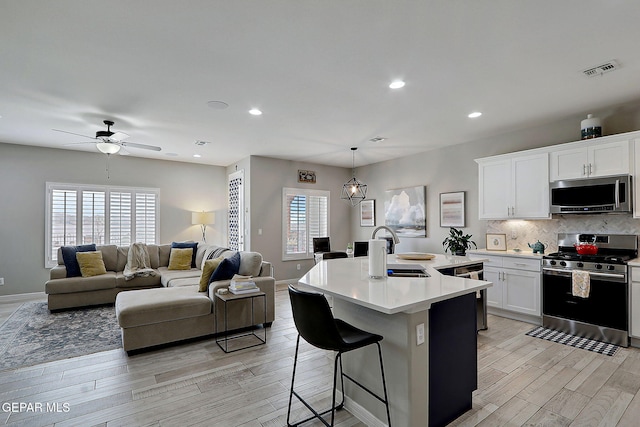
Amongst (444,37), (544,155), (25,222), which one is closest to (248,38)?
(444,37)

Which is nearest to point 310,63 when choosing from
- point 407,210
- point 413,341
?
point 413,341

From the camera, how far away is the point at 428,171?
6.18 metres

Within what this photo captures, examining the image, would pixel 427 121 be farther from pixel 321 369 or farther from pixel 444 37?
pixel 321 369

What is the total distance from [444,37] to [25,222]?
723 cm

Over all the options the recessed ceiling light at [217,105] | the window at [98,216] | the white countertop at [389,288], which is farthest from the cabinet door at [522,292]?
the window at [98,216]

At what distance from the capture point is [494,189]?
484 cm

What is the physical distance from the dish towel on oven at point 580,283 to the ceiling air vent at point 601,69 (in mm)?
2126

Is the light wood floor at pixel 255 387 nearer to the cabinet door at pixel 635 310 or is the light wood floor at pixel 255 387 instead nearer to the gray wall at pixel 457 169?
the cabinet door at pixel 635 310

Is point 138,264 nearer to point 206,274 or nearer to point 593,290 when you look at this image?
point 206,274

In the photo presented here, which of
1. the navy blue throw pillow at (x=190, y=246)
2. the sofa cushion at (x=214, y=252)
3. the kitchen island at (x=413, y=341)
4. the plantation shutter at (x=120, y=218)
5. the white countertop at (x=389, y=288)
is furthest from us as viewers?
the plantation shutter at (x=120, y=218)

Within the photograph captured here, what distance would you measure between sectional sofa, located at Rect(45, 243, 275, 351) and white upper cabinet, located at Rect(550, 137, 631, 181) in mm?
4033

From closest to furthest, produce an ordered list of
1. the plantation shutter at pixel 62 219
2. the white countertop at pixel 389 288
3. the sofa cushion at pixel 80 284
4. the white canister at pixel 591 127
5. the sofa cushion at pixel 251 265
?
the white countertop at pixel 389 288 → the white canister at pixel 591 127 → the sofa cushion at pixel 251 265 → the sofa cushion at pixel 80 284 → the plantation shutter at pixel 62 219

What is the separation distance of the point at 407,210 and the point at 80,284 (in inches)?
230

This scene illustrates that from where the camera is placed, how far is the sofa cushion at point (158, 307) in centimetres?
329
